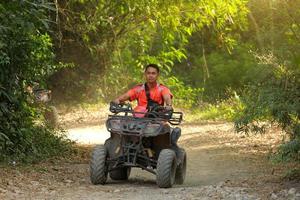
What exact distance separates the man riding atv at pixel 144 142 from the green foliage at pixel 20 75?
1.73m

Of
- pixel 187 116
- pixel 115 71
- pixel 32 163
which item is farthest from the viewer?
pixel 115 71

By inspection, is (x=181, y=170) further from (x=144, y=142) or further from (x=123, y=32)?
(x=123, y=32)

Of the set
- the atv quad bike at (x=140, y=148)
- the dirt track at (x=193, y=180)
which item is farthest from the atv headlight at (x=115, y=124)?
the dirt track at (x=193, y=180)

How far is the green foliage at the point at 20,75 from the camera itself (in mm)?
10008

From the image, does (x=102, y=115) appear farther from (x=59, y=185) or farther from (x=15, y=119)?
(x=59, y=185)

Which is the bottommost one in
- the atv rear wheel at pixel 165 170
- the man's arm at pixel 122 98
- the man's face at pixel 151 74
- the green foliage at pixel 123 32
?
the atv rear wheel at pixel 165 170

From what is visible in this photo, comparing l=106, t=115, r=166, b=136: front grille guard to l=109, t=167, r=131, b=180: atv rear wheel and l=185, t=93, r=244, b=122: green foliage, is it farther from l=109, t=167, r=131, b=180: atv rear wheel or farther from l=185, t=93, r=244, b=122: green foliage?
l=185, t=93, r=244, b=122: green foliage

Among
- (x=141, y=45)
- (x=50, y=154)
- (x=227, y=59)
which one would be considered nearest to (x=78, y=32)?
(x=141, y=45)

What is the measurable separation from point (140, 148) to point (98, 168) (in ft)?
2.15

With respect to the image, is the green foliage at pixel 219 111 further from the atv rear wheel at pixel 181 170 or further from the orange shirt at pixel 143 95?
the orange shirt at pixel 143 95

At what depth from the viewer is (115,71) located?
27.1 meters

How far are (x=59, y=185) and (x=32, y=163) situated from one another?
1.52 m

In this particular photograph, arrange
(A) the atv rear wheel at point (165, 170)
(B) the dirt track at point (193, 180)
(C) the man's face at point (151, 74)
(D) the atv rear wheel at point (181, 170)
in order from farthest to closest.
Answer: (C) the man's face at point (151, 74) < (D) the atv rear wheel at point (181, 170) < (A) the atv rear wheel at point (165, 170) < (B) the dirt track at point (193, 180)

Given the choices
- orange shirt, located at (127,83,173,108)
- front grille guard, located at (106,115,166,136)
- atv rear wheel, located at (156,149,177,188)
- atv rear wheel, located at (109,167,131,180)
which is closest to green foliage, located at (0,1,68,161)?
atv rear wheel, located at (109,167,131,180)
